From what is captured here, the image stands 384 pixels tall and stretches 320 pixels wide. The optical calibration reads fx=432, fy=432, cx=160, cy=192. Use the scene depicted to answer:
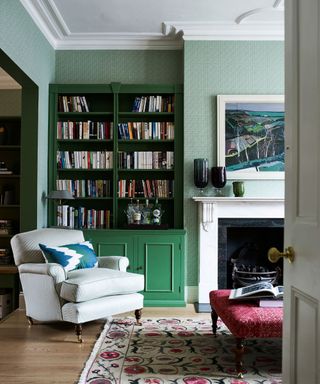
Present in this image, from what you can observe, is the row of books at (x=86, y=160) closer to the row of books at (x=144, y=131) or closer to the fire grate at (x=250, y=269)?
the row of books at (x=144, y=131)

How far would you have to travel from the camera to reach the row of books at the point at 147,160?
5.11 metres

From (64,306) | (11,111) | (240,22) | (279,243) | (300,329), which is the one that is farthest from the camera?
(11,111)

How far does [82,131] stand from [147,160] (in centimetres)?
85

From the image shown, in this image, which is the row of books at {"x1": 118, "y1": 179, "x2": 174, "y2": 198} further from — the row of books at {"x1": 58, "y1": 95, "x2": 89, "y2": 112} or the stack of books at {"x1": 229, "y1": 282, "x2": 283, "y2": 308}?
the stack of books at {"x1": 229, "y1": 282, "x2": 283, "y2": 308}

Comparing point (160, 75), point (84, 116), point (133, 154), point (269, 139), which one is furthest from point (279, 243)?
point (84, 116)

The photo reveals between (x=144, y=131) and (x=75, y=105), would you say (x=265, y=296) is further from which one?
(x=75, y=105)

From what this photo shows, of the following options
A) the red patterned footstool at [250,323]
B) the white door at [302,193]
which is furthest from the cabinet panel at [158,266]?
the white door at [302,193]

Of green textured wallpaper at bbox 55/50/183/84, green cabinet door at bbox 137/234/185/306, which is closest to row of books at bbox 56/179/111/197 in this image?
green cabinet door at bbox 137/234/185/306

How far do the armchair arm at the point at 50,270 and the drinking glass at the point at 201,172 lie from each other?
1883mm

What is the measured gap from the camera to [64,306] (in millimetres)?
3557

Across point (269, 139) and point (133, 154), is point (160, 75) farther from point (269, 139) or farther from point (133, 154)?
point (269, 139)

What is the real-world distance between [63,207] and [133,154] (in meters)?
1.03

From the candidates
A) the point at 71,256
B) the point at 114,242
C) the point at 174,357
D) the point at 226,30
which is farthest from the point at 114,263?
the point at 226,30

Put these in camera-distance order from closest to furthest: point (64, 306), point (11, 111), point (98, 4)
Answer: point (64, 306) → point (98, 4) → point (11, 111)
